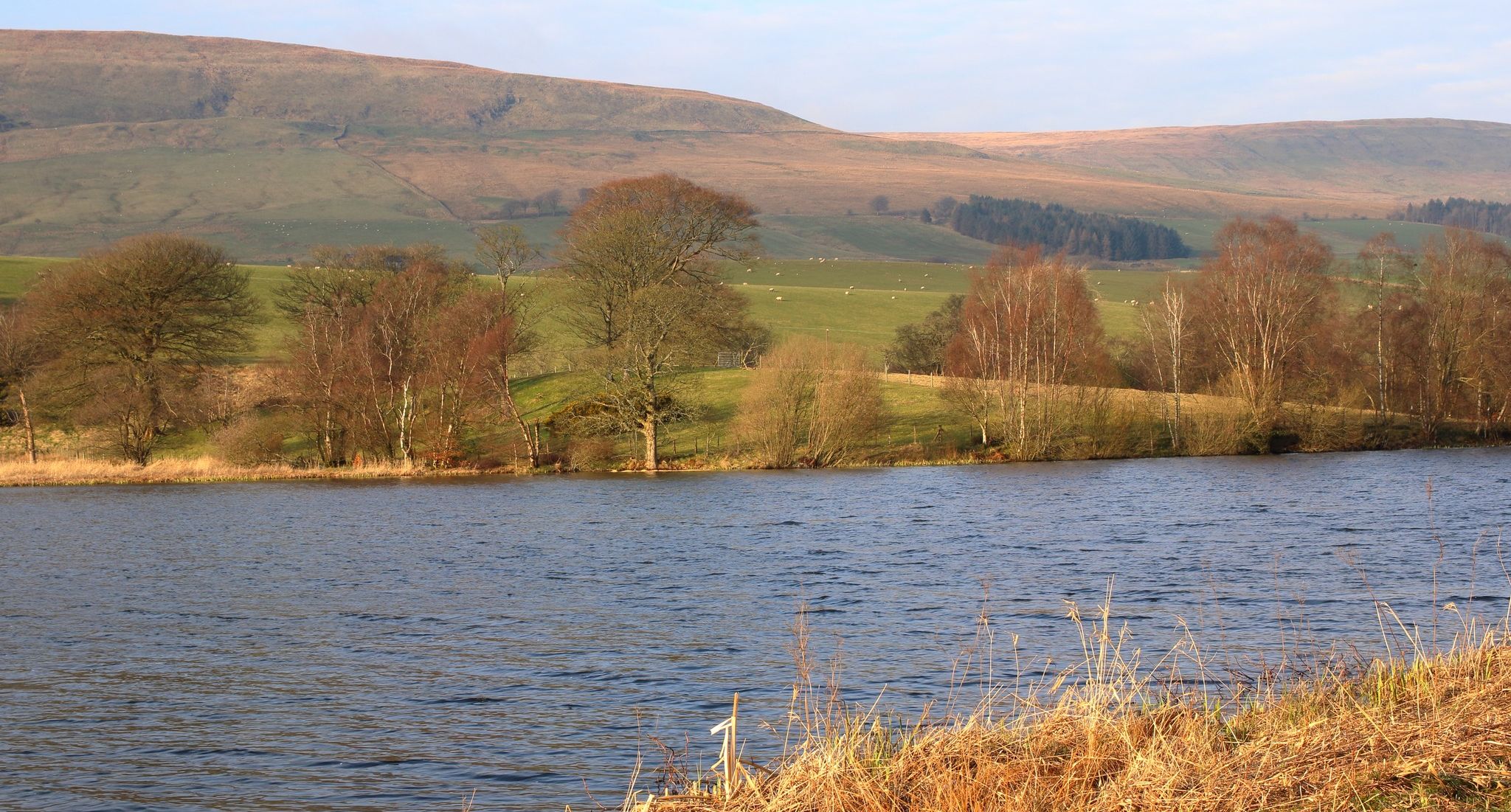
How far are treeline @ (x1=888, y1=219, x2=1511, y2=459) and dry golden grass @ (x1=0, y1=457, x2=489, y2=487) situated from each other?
26.2 metres

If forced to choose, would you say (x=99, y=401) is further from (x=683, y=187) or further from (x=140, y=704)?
(x=140, y=704)

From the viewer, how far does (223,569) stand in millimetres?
32469

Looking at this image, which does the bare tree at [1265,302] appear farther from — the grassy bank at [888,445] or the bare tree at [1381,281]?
the bare tree at [1381,281]

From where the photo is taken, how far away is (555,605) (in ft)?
85.9

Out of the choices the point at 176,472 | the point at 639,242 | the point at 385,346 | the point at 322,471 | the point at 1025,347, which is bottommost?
the point at 322,471

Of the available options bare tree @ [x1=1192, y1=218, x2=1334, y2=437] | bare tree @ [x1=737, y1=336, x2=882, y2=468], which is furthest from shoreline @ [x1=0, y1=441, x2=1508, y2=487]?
bare tree @ [x1=1192, y1=218, x2=1334, y2=437]

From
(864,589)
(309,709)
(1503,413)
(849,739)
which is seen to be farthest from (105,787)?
(1503,413)

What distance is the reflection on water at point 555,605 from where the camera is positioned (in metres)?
15.7

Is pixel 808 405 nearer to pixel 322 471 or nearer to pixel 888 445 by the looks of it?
pixel 888 445

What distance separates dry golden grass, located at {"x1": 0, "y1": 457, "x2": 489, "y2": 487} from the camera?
195 ft

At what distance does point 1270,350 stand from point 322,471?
1777 inches

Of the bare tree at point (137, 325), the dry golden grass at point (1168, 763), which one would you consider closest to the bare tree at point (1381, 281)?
the dry golden grass at point (1168, 763)

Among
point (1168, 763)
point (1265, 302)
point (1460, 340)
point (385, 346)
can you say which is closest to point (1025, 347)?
point (1265, 302)

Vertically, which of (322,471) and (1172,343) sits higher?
(1172,343)
